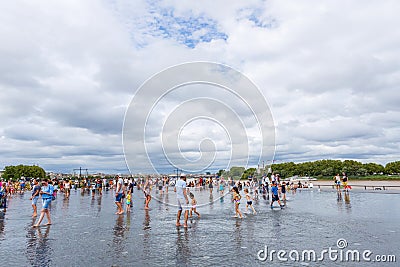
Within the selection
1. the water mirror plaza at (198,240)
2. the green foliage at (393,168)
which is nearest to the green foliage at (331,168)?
the green foliage at (393,168)

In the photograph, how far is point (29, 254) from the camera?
838 cm

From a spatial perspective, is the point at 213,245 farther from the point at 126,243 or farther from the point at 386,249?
the point at 386,249

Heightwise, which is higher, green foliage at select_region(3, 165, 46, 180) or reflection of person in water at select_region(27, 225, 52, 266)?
green foliage at select_region(3, 165, 46, 180)

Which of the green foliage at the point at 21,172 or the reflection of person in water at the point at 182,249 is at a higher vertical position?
the green foliage at the point at 21,172

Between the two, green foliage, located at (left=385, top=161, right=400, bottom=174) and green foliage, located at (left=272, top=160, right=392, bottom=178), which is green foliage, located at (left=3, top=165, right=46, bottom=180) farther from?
green foliage, located at (left=385, top=161, right=400, bottom=174)

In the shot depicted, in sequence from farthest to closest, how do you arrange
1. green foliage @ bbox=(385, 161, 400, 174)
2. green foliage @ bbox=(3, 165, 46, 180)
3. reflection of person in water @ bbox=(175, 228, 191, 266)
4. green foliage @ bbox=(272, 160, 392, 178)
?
green foliage @ bbox=(385, 161, 400, 174) → green foliage @ bbox=(272, 160, 392, 178) → green foliage @ bbox=(3, 165, 46, 180) → reflection of person in water @ bbox=(175, 228, 191, 266)

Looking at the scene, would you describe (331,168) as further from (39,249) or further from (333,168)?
(39,249)

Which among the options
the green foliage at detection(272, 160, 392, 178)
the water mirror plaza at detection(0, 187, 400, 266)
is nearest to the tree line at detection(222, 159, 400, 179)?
the green foliage at detection(272, 160, 392, 178)

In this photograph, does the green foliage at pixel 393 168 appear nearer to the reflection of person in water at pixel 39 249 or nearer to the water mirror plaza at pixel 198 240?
the water mirror plaza at pixel 198 240

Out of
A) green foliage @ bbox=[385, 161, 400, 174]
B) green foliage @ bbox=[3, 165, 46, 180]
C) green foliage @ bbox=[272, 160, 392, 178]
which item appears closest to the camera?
green foliage @ bbox=[3, 165, 46, 180]

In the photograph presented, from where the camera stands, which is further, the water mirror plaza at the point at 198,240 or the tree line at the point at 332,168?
the tree line at the point at 332,168

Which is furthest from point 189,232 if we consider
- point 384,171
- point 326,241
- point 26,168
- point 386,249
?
point 384,171

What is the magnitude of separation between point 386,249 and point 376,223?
15.5 ft

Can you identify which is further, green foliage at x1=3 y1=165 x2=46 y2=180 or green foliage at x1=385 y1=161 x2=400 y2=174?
green foliage at x1=385 y1=161 x2=400 y2=174
